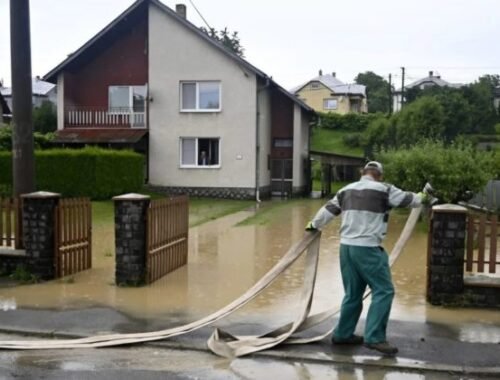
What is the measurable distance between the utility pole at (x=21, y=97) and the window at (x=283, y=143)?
2329 centimetres

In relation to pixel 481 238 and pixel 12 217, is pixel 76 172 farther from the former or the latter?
pixel 481 238

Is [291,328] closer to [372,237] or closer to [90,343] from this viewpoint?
[372,237]

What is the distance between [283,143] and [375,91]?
7055 centimetres

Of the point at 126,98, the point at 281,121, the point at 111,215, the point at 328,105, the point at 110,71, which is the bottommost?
the point at 111,215

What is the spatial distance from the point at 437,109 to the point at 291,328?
4790 centimetres

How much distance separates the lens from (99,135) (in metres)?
30.9

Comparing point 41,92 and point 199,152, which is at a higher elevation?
point 41,92

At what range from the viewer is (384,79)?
10756 cm

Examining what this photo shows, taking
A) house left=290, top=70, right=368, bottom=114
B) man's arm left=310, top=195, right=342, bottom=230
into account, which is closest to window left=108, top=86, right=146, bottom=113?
man's arm left=310, top=195, right=342, bottom=230

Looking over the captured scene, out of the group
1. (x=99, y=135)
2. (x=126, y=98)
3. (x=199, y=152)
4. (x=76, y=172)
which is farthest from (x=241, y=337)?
(x=126, y=98)

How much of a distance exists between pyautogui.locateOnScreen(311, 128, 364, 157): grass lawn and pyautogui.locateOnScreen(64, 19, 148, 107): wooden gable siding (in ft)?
95.2

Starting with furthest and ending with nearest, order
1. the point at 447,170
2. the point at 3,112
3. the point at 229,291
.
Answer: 1. the point at 3,112
2. the point at 447,170
3. the point at 229,291

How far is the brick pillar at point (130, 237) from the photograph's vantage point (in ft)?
31.5

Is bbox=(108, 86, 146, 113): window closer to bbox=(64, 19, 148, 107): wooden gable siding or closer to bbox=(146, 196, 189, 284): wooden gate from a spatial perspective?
bbox=(64, 19, 148, 107): wooden gable siding
